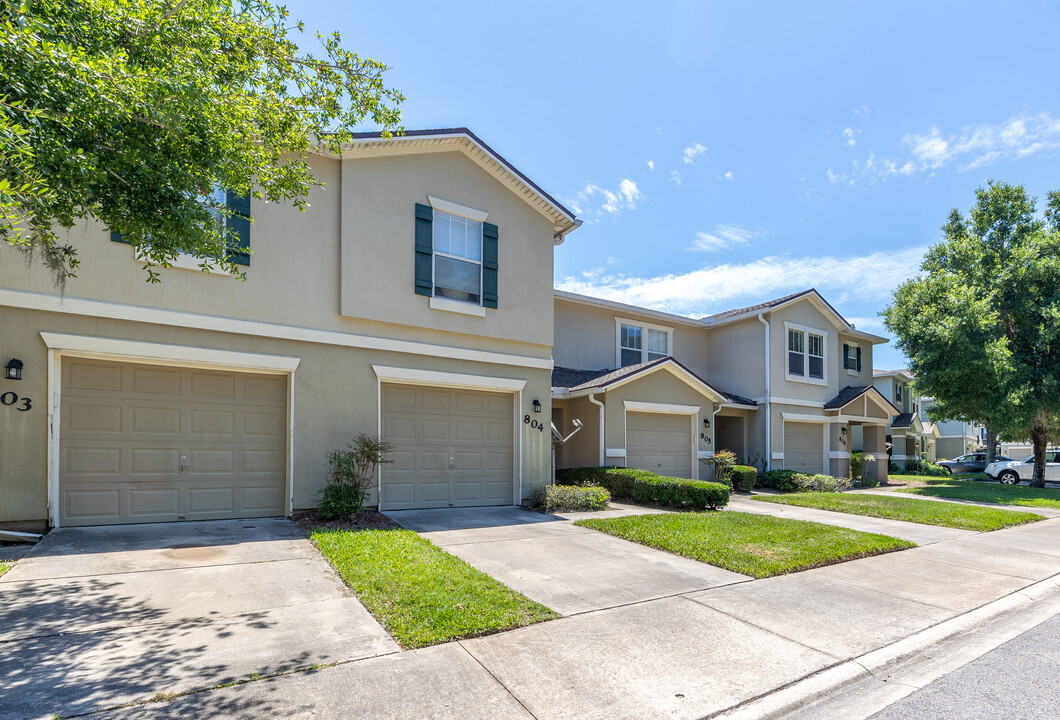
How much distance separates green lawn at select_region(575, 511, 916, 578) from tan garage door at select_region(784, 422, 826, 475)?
9882mm

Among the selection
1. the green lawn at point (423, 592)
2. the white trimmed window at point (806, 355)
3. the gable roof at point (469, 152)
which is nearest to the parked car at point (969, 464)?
the white trimmed window at point (806, 355)

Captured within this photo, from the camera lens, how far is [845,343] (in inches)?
919

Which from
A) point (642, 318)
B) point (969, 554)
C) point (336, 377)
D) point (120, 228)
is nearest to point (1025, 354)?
point (642, 318)

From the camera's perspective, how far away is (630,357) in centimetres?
1911

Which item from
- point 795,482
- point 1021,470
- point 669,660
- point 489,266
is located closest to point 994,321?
point 795,482

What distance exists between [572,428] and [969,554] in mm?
9228

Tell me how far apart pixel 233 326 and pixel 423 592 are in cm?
572

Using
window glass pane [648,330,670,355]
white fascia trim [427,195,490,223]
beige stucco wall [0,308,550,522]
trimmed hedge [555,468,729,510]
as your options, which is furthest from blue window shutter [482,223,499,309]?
window glass pane [648,330,670,355]

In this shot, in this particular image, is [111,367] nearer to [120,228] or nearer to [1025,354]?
[120,228]

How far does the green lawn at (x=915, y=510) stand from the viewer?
1231 centimetres

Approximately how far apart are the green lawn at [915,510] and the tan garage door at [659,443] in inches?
89.5

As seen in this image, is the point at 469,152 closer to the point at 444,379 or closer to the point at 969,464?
the point at 444,379

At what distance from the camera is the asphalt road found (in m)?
4.01

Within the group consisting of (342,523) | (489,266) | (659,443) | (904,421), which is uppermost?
(489,266)
